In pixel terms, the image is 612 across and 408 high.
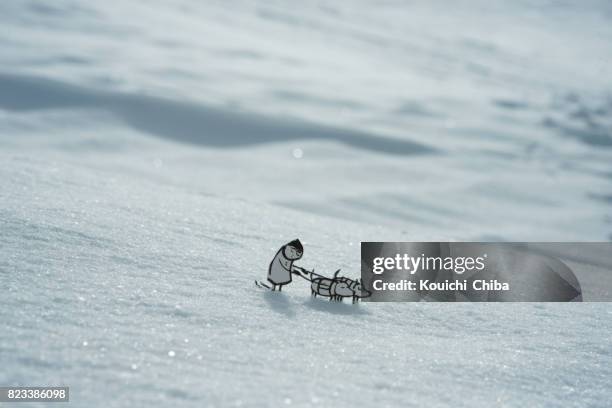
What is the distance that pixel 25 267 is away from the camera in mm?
1265

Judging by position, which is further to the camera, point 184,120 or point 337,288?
point 184,120

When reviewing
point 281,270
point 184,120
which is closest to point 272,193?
point 184,120

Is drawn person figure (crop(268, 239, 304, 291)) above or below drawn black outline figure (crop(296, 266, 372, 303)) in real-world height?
above

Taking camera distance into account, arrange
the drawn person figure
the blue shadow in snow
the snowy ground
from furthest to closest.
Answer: the blue shadow in snow, the drawn person figure, the snowy ground

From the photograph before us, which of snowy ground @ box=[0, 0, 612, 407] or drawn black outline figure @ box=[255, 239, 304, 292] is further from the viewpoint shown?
drawn black outline figure @ box=[255, 239, 304, 292]

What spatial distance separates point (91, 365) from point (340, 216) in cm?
226

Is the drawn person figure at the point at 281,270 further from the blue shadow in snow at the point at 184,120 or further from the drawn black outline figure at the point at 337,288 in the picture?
the blue shadow in snow at the point at 184,120

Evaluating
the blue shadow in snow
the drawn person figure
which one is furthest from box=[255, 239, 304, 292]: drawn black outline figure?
the blue shadow in snow

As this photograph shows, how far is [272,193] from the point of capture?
3371mm

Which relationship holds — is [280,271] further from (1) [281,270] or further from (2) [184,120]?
(2) [184,120]

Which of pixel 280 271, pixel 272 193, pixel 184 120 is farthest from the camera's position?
pixel 184 120

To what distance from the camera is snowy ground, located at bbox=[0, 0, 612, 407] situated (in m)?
1.05

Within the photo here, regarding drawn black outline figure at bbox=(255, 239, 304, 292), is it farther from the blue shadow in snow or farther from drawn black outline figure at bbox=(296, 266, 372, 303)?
the blue shadow in snow

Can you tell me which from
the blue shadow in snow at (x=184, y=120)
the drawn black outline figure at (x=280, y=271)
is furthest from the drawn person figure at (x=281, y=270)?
the blue shadow in snow at (x=184, y=120)
